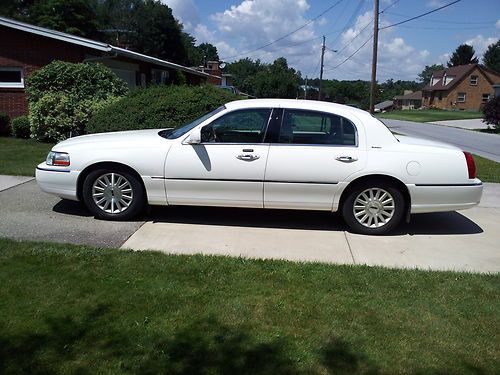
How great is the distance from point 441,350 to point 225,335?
1.44m

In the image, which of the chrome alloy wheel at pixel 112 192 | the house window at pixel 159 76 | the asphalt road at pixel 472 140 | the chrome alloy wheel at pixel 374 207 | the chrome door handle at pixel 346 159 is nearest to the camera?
the chrome door handle at pixel 346 159

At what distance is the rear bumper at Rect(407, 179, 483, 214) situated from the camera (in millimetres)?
5828

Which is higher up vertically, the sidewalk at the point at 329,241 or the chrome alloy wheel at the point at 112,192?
the chrome alloy wheel at the point at 112,192

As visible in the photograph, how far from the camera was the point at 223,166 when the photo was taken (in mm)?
5844

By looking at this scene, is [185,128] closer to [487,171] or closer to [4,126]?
[487,171]

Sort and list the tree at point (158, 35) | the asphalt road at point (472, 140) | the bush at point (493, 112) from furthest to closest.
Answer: the tree at point (158, 35), the bush at point (493, 112), the asphalt road at point (472, 140)

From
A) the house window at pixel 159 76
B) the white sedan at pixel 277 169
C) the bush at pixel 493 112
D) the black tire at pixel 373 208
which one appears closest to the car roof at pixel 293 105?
the white sedan at pixel 277 169

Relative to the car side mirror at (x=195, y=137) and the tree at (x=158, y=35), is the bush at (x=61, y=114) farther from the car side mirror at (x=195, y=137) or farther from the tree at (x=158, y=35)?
the tree at (x=158, y=35)

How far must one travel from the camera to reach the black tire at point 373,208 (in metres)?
5.86

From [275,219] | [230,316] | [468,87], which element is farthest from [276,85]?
[230,316]

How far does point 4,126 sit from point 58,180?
993cm

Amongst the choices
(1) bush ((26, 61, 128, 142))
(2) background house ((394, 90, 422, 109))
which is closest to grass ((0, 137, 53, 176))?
(1) bush ((26, 61, 128, 142))

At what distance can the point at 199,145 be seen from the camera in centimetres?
588

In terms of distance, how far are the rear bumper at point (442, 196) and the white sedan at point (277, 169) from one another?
0.01 metres
